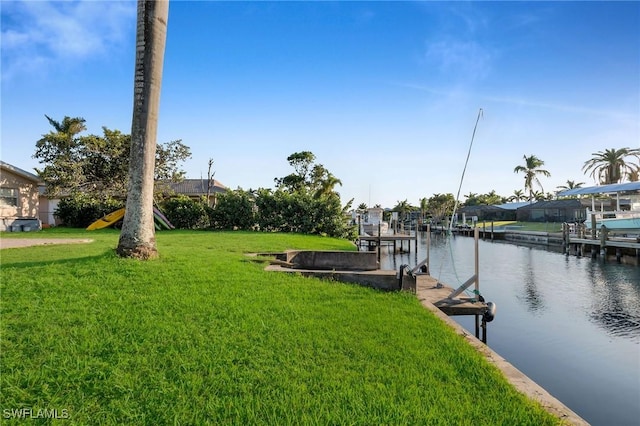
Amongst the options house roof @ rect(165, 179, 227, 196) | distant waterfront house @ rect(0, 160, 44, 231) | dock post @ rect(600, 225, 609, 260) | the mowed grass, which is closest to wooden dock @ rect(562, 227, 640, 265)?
dock post @ rect(600, 225, 609, 260)

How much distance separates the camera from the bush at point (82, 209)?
78.8ft

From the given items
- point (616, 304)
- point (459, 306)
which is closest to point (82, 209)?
point (459, 306)

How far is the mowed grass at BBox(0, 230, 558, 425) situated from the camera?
2.99m

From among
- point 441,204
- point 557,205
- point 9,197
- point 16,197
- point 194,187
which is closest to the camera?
point 9,197

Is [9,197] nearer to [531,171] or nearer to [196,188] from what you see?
[196,188]

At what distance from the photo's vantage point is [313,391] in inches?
129

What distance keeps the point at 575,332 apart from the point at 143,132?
1122 centimetres

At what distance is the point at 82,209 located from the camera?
24062 mm

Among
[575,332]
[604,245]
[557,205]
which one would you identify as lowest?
[575,332]

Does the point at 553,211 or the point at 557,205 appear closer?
the point at 557,205

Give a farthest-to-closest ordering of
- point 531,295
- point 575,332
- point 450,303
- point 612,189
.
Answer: point 612,189 < point 531,295 < point 575,332 < point 450,303

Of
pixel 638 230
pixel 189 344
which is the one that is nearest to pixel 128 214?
pixel 189 344

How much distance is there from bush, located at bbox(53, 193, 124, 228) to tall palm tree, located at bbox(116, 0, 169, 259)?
741 inches

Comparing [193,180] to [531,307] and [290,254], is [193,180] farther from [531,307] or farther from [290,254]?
[531,307]
